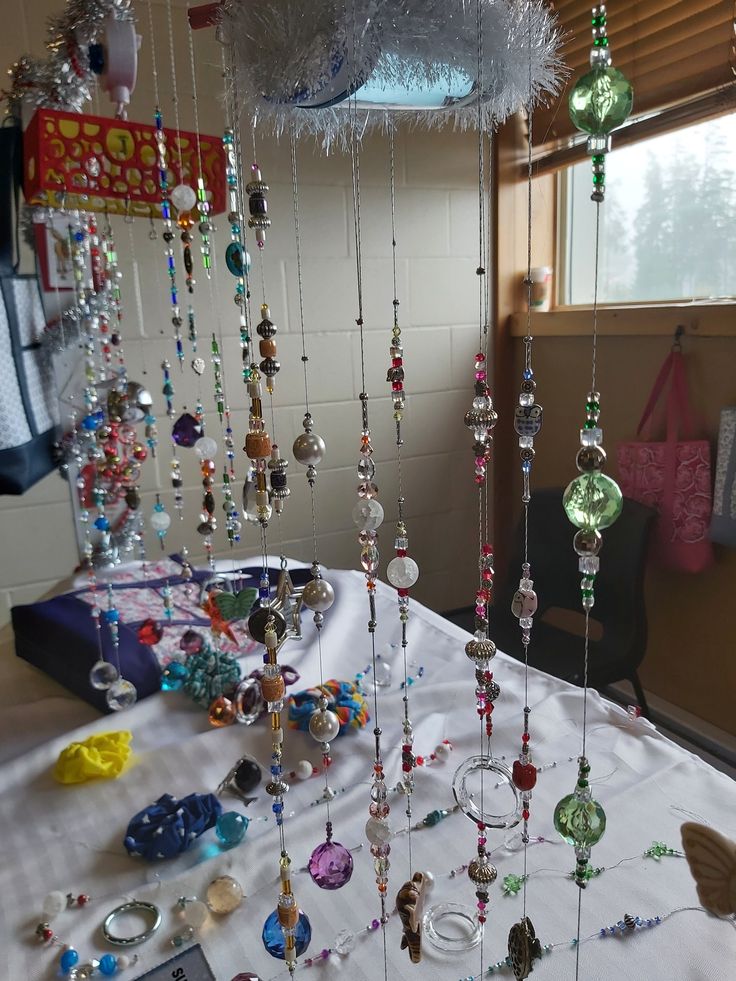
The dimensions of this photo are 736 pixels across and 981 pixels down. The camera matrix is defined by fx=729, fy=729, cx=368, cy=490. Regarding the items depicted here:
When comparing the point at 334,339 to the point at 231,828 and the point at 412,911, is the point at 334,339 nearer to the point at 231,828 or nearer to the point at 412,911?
the point at 231,828

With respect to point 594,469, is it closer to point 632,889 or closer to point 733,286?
point 632,889

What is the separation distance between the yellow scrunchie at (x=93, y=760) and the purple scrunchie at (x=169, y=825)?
0.11 metres

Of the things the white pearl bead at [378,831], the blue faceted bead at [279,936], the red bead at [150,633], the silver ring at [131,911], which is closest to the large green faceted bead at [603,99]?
the white pearl bead at [378,831]

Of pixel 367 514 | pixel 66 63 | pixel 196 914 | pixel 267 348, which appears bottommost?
pixel 196 914

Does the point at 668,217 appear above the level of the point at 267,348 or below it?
above

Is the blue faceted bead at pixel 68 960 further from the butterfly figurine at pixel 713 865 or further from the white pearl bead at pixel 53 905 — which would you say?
the butterfly figurine at pixel 713 865

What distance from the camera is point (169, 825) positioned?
0.77m

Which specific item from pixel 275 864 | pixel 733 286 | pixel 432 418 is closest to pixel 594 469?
pixel 275 864

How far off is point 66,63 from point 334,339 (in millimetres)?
1046

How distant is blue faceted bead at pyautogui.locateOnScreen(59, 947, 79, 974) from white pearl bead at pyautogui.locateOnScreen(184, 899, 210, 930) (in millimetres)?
97

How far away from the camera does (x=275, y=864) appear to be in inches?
29.7

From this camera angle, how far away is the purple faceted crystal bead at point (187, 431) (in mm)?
1176

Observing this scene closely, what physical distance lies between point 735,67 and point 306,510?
1517 mm

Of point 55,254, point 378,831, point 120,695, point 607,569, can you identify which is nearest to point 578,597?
point 607,569
